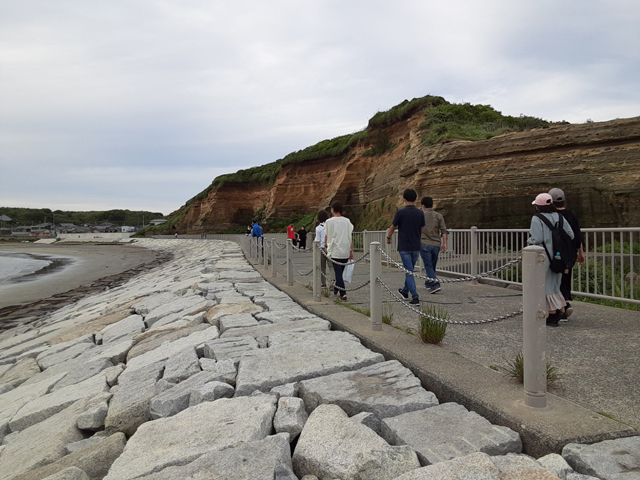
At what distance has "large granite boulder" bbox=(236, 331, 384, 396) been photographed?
3.72 meters

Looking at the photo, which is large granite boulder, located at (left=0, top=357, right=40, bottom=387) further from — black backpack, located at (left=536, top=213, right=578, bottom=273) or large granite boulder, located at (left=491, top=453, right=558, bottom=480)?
black backpack, located at (left=536, top=213, right=578, bottom=273)

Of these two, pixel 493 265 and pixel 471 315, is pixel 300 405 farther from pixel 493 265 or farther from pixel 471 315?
pixel 493 265

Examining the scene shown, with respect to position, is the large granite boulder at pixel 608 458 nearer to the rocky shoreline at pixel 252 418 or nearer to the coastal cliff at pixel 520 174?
the rocky shoreline at pixel 252 418

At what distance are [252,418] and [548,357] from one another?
2747mm

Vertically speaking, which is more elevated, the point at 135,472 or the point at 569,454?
the point at 569,454

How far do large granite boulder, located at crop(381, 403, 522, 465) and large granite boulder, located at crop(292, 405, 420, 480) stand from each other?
126 mm

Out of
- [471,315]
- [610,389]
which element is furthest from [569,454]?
[471,315]

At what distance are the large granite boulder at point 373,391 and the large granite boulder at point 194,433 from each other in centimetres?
36

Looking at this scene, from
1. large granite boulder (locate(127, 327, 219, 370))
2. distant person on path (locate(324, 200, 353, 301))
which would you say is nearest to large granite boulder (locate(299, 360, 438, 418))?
large granite boulder (locate(127, 327, 219, 370))

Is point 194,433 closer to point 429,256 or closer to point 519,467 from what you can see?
point 519,467

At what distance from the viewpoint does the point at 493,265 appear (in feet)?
31.6

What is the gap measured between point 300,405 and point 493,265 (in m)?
7.58

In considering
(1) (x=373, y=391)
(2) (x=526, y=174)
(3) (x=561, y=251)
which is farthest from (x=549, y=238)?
(2) (x=526, y=174)

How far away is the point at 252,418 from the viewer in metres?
3.01
